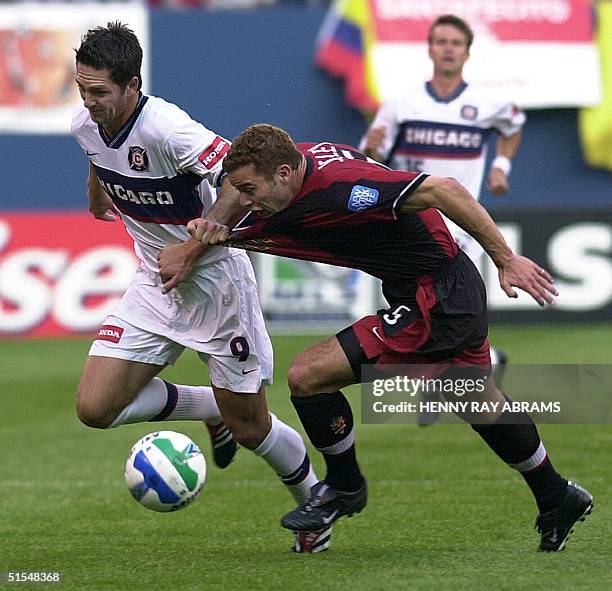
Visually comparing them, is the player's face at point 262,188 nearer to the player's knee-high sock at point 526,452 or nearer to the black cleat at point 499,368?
the player's knee-high sock at point 526,452

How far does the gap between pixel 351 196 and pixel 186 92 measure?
12.7 meters

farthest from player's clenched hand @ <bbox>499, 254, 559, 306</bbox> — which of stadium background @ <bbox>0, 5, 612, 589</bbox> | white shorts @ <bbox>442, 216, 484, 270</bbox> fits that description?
white shorts @ <bbox>442, 216, 484, 270</bbox>

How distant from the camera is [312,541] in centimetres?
541

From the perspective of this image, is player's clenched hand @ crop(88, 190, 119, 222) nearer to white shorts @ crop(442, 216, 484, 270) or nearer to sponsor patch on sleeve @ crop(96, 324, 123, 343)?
sponsor patch on sleeve @ crop(96, 324, 123, 343)

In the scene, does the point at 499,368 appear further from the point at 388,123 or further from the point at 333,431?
the point at 333,431

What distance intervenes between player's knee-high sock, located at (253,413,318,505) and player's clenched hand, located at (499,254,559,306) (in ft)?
4.47

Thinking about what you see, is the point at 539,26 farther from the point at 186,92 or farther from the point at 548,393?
the point at 548,393

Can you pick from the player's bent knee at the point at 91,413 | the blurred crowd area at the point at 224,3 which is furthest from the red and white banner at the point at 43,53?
the player's bent knee at the point at 91,413

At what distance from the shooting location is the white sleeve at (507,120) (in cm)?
899

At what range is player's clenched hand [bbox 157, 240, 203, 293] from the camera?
208 inches

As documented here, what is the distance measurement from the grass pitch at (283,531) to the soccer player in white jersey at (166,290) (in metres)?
0.39

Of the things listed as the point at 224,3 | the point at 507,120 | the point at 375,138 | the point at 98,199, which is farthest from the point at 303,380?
the point at 224,3

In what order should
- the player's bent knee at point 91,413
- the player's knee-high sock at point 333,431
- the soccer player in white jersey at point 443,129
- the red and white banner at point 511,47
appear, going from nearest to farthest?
1. the player's knee-high sock at point 333,431
2. the player's bent knee at point 91,413
3. the soccer player in white jersey at point 443,129
4. the red and white banner at point 511,47

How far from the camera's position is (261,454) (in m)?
5.81
